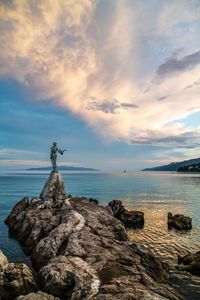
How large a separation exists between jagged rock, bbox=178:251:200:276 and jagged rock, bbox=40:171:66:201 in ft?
75.2

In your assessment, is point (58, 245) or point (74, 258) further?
point (58, 245)

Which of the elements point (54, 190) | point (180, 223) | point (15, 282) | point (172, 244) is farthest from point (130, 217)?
point (15, 282)

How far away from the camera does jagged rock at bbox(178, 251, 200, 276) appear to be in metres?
26.0

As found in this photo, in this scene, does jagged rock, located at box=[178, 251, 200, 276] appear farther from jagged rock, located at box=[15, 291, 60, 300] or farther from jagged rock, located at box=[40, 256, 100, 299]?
jagged rock, located at box=[15, 291, 60, 300]

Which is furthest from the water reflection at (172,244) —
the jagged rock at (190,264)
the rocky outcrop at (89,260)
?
the rocky outcrop at (89,260)

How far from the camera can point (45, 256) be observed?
2538 centimetres

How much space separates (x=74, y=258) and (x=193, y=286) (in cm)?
1076

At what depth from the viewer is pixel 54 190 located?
4544 centimetres

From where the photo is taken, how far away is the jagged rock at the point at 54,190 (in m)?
44.7

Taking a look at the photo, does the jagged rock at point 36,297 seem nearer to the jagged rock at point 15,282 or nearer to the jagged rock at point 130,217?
the jagged rock at point 15,282

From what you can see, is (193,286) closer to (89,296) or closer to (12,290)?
(89,296)

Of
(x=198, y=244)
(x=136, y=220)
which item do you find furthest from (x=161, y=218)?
(x=198, y=244)

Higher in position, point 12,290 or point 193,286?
point 12,290

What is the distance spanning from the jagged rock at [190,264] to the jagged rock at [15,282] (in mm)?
15391
